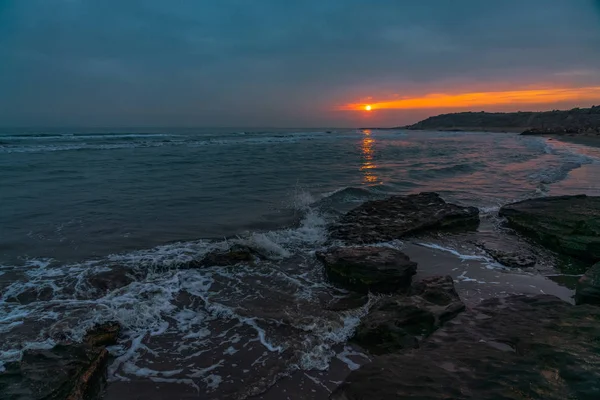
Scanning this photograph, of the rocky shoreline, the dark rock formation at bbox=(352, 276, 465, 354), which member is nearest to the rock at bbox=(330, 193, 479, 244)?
the rocky shoreline

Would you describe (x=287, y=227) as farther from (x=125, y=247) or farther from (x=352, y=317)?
(x=352, y=317)

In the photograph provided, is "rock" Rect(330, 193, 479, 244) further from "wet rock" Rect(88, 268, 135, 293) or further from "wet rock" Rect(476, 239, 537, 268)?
"wet rock" Rect(88, 268, 135, 293)

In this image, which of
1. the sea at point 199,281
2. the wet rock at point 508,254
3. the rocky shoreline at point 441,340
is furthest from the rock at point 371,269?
the wet rock at point 508,254

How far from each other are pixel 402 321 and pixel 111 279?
530 centimetres

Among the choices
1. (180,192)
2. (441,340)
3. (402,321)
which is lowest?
(402,321)

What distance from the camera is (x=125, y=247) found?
8492mm

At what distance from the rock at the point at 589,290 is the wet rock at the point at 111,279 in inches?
295

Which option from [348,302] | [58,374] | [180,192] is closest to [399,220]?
[348,302]

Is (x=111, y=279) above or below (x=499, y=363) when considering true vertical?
below

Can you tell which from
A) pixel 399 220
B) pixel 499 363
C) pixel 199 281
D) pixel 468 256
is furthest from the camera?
pixel 399 220

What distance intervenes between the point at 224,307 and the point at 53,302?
2.87m

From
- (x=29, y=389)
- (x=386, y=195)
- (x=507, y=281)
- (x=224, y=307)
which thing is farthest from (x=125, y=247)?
(x=386, y=195)

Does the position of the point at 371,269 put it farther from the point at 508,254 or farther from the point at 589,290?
the point at 508,254

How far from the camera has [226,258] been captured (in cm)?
772
